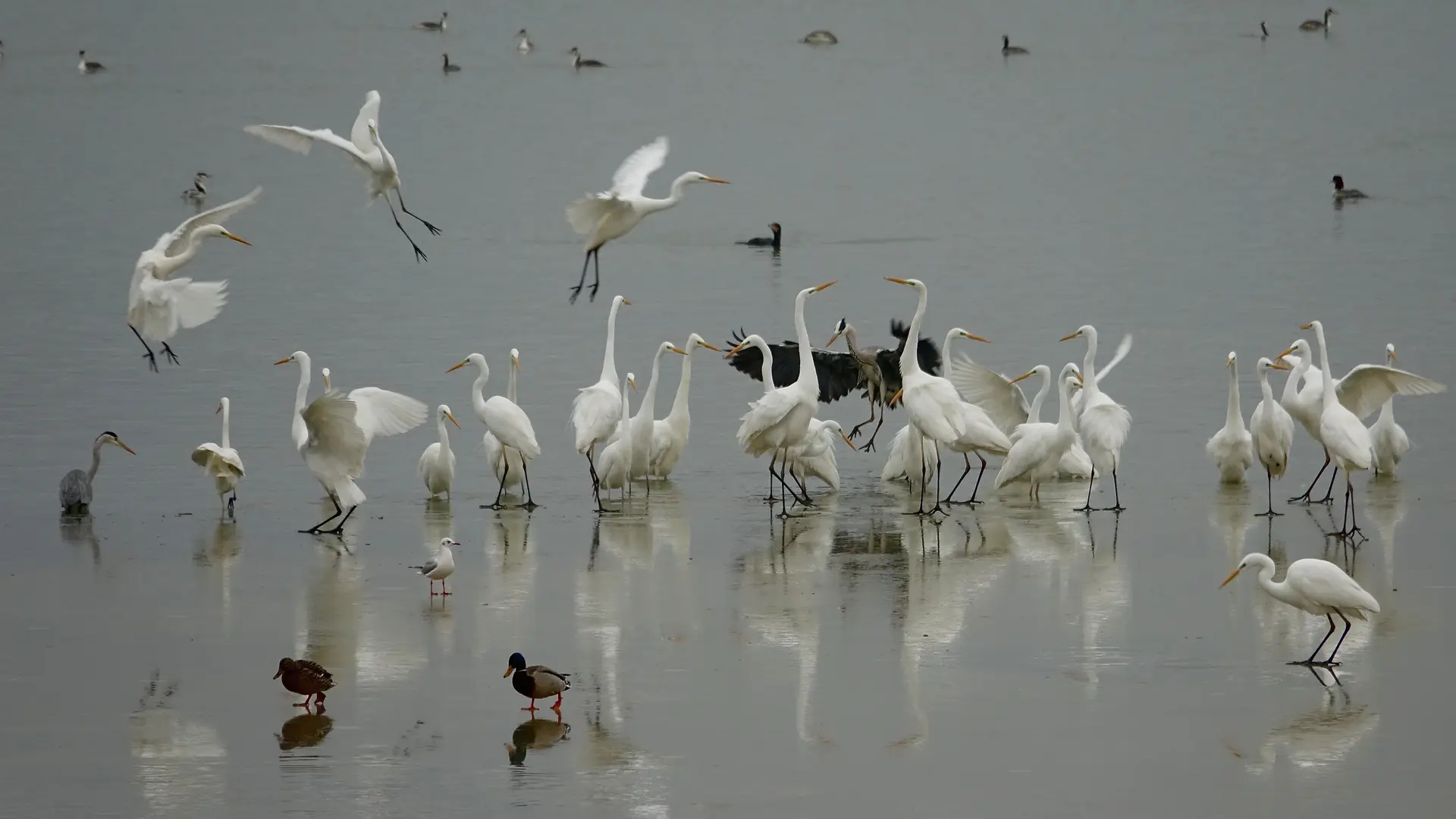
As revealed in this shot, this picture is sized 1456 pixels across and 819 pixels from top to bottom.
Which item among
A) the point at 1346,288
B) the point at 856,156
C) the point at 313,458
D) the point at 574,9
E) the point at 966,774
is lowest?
the point at 966,774

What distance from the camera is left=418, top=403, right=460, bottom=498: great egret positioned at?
43.8 feet

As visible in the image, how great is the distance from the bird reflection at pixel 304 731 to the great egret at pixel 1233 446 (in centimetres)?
737

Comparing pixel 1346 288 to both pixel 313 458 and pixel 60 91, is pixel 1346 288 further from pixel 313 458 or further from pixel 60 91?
pixel 60 91

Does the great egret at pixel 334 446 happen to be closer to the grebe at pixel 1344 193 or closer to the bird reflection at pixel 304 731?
the bird reflection at pixel 304 731

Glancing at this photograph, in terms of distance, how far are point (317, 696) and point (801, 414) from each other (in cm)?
542

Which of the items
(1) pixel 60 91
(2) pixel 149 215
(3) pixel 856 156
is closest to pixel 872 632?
(2) pixel 149 215

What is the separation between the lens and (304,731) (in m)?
8.23

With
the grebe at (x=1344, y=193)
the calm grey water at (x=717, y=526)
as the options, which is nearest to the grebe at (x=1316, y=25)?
the calm grey water at (x=717, y=526)

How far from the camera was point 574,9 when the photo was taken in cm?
8388

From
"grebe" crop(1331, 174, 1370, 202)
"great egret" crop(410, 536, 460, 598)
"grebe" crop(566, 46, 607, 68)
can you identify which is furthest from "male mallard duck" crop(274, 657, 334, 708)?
"grebe" crop(566, 46, 607, 68)

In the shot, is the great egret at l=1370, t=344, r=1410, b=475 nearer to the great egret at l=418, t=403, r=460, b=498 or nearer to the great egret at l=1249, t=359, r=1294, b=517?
the great egret at l=1249, t=359, r=1294, b=517

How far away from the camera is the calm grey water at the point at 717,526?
309 inches

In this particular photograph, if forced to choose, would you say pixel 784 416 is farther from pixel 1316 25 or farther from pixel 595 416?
pixel 1316 25

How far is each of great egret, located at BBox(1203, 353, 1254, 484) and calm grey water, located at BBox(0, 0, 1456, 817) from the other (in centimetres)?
34
